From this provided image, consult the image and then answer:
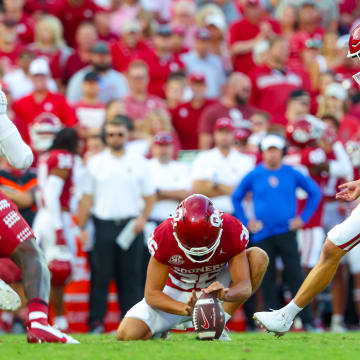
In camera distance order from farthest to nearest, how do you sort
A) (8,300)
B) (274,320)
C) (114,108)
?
(114,108), (274,320), (8,300)

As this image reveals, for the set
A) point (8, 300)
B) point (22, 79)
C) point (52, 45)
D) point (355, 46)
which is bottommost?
point (8, 300)

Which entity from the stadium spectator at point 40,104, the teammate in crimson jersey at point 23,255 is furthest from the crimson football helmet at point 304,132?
the teammate in crimson jersey at point 23,255

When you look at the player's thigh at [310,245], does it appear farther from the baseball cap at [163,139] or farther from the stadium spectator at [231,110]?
the stadium spectator at [231,110]

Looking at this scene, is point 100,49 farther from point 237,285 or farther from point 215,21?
point 237,285

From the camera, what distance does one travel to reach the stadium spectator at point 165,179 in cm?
1195

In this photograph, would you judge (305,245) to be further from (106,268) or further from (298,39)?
(298,39)

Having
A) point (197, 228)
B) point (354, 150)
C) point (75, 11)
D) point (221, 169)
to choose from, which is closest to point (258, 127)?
point (221, 169)

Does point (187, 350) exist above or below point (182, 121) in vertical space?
below

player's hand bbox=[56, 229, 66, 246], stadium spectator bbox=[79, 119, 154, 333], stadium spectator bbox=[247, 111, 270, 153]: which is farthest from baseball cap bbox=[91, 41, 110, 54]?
player's hand bbox=[56, 229, 66, 246]

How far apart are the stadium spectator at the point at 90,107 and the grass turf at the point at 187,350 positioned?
257 inches

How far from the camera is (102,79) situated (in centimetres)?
1452

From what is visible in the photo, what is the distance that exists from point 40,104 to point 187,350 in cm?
755

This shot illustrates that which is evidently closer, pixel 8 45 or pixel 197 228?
pixel 197 228

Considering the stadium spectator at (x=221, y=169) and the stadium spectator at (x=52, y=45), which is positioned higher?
the stadium spectator at (x=52, y=45)
